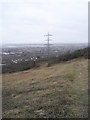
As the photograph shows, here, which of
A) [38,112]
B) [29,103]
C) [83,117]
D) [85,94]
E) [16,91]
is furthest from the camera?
[16,91]

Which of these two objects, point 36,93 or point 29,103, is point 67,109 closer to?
point 29,103

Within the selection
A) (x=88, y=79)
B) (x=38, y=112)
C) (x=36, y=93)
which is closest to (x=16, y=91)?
(x=36, y=93)

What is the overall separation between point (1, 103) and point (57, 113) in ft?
10.8

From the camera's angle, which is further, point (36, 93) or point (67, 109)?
point (36, 93)

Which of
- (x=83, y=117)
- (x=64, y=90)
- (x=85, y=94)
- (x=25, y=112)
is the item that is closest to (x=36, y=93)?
(x=64, y=90)

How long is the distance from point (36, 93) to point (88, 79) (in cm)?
328

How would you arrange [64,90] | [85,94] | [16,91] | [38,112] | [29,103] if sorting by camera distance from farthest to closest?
[16,91], [64,90], [85,94], [29,103], [38,112]

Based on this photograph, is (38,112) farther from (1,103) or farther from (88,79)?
(88,79)

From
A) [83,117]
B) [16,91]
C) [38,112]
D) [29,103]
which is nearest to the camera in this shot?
[83,117]

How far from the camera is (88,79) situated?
13.3 m

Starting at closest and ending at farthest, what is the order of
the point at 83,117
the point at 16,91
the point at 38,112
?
the point at 83,117
the point at 38,112
the point at 16,91

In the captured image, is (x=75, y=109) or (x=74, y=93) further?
A: (x=74, y=93)

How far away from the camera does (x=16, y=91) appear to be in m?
12.5

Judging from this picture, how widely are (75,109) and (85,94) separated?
201 centimetres
